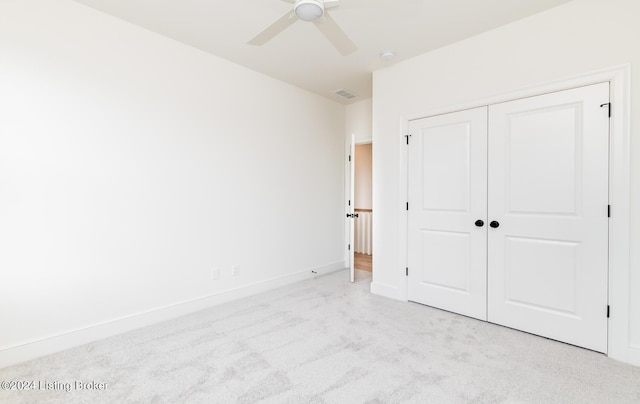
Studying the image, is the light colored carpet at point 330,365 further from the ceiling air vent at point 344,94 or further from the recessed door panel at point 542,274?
the ceiling air vent at point 344,94

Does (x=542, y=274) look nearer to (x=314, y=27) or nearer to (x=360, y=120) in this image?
(x=314, y=27)

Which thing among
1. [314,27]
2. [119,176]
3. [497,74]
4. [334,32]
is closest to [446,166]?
[497,74]

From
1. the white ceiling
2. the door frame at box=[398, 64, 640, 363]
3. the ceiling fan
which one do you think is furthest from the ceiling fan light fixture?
the door frame at box=[398, 64, 640, 363]

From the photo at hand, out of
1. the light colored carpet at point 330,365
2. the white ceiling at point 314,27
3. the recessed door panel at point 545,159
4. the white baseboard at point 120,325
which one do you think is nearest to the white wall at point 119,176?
the white baseboard at point 120,325

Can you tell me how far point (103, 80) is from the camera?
96.7 inches

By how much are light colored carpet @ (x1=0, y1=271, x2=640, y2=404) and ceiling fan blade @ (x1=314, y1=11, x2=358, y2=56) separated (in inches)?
92.5

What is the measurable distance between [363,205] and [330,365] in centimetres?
440

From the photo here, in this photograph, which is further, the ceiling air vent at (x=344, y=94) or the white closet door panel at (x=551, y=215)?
the ceiling air vent at (x=344, y=94)

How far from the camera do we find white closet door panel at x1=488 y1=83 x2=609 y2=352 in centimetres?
221

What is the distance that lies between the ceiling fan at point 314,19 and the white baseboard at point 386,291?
262 cm

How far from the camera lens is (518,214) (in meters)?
2.58

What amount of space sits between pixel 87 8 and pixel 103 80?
22.4 inches

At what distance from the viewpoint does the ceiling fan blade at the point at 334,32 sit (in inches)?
74.4

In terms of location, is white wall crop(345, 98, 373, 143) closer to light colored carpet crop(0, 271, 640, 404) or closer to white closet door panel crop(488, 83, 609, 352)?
white closet door panel crop(488, 83, 609, 352)
